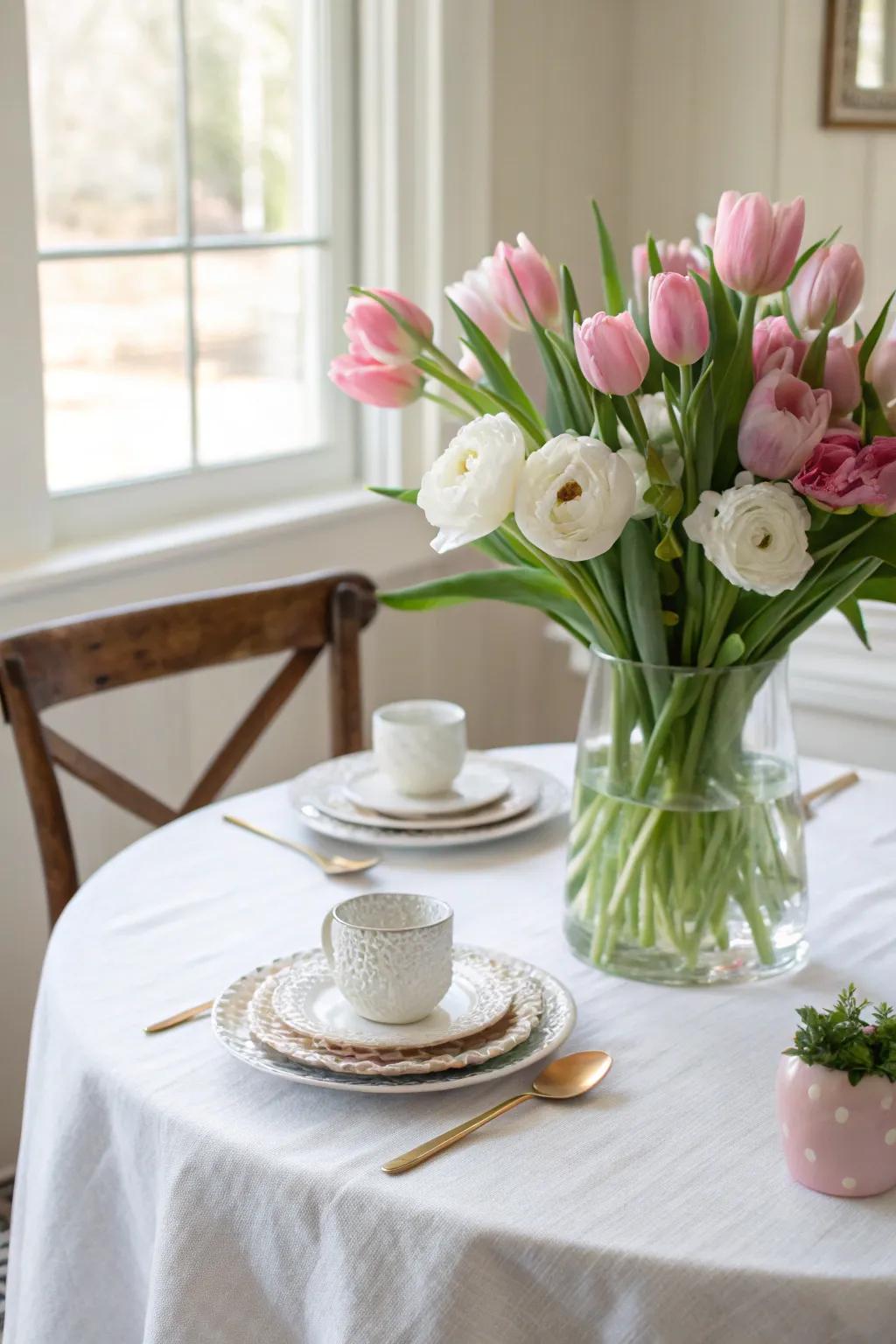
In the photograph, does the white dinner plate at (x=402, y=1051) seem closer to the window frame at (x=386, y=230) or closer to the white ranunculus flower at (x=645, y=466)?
the white ranunculus flower at (x=645, y=466)

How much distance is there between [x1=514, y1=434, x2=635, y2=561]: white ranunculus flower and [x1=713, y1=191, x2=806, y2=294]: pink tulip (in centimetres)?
15

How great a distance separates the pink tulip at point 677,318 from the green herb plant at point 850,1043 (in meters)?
0.41

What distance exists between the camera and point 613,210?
9.04 ft

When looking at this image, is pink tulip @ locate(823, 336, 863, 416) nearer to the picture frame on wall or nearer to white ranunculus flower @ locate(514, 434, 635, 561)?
white ranunculus flower @ locate(514, 434, 635, 561)

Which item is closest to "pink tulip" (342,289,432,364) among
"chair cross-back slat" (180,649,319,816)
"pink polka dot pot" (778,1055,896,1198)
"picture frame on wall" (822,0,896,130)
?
"pink polka dot pot" (778,1055,896,1198)

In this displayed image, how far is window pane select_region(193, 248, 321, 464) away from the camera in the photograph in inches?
89.4

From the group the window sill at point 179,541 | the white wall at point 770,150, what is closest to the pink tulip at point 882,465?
the window sill at point 179,541

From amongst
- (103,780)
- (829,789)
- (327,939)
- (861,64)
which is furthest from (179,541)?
(861,64)

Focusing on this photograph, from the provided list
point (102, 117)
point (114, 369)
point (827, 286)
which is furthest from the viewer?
point (114, 369)

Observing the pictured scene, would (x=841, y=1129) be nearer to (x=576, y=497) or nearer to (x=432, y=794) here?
(x=576, y=497)

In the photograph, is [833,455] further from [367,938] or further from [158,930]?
[158,930]

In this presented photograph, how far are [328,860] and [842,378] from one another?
1.97ft

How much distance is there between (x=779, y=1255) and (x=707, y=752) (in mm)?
399

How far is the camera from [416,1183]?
2.91 ft
